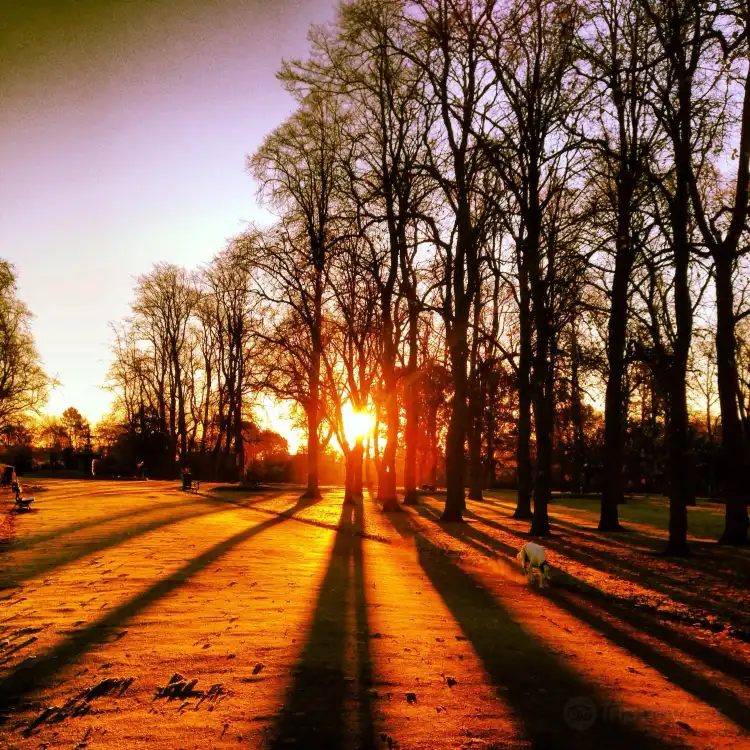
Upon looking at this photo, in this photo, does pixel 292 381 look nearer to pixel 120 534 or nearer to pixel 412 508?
pixel 412 508

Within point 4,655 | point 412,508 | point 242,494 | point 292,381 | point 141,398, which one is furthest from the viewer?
point 141,398

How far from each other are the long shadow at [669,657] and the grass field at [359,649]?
35 mm

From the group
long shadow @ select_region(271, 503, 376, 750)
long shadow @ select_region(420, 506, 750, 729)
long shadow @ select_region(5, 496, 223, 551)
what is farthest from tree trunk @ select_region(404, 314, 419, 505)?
long shadow @ select_region(271, 503, 376, 750)

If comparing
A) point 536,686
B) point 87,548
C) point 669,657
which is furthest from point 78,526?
point 669,657

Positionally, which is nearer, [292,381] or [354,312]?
[354,312]

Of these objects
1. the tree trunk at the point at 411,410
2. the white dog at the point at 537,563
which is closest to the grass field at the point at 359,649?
the white dog at the point at 537,563

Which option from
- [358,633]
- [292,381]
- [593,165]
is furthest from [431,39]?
[292,381]

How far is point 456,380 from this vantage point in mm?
20938

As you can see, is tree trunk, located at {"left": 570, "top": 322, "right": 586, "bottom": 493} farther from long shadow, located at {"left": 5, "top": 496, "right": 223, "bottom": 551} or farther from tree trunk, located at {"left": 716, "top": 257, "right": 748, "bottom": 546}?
long shadow, located at {"left": 5, "top": 496, "right": 223, "bottom": 551}

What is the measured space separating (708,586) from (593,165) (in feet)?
42.5

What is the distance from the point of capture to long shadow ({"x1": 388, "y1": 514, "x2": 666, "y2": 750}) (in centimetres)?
447

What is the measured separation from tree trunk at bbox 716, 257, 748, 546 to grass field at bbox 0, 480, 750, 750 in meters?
3.39

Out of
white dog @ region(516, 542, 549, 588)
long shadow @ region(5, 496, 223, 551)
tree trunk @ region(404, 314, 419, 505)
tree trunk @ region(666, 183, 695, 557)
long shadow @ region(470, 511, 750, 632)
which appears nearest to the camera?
long shadow @ region(470, 511, 750, 632)

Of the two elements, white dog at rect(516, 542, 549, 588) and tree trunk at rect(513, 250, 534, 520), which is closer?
white dog at rect(516, 542, 549, 588)
